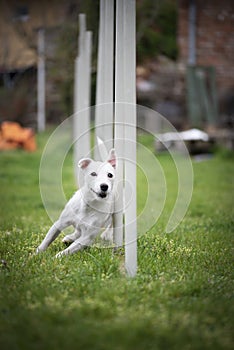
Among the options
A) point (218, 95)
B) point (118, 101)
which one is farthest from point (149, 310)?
point (218, 95)

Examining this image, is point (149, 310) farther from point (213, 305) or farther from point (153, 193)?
point (153, 193)

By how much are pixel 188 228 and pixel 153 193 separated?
5.16 feet

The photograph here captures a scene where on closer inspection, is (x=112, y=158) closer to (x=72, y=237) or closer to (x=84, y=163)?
(x=84, y=163)

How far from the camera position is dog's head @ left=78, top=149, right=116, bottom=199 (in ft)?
13.4

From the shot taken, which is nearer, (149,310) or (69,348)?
(69,348)

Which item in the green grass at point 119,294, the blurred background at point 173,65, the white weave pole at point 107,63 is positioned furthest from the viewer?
the blurred background at point 173,65

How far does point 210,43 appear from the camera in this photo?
16.5 meters

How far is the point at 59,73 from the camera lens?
14719mm

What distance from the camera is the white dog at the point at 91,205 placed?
4.13 meters

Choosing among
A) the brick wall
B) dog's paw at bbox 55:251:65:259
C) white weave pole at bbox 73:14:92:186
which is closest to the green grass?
dog's paw at bbox 55:251:65:259

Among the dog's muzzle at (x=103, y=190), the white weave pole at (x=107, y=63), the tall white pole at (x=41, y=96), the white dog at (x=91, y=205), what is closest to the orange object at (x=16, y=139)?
the tall white pole at (x=41, y=96)

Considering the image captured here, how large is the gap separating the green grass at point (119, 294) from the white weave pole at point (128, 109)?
A: 0.65ft

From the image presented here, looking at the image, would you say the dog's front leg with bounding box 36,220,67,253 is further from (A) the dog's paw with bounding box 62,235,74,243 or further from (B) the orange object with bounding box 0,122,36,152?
(B) the orange object with bounding box 0,122,36,152

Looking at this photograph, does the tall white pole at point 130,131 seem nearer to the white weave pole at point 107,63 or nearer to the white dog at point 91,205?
the white dog at point 91,205
